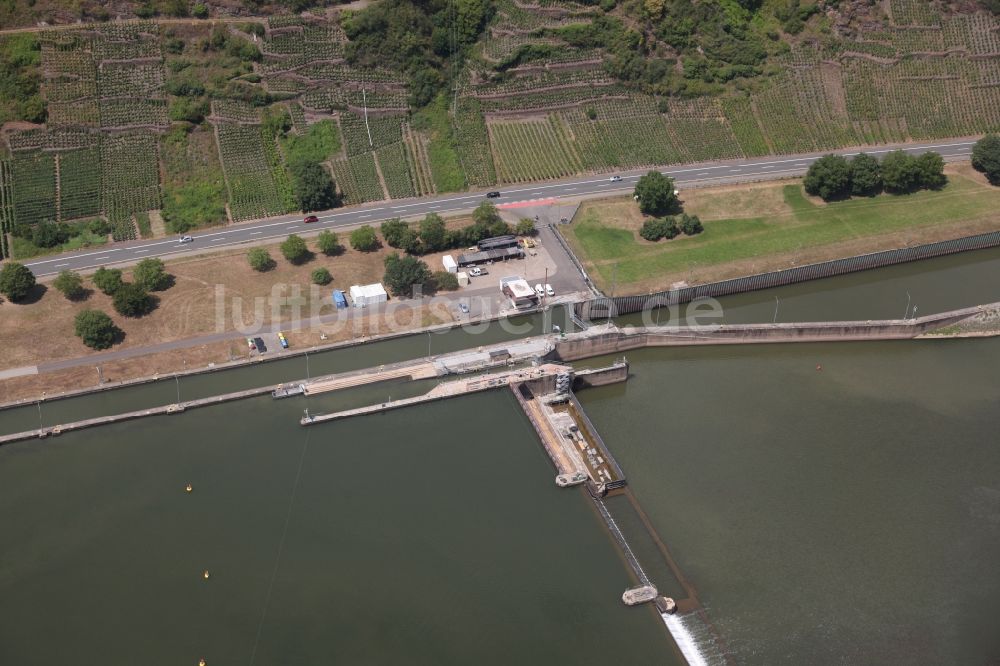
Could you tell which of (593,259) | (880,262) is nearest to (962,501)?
(880,262)

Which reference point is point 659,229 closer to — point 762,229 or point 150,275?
point 762,229

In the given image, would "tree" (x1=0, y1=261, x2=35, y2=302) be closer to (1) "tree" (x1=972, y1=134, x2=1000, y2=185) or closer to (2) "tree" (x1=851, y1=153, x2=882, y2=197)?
(2) "tree" (x1=851, y1=153, x2=882, y2=197)

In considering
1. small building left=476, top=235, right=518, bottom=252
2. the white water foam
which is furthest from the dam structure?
small building left=476, top=235, right=518, bottom=252

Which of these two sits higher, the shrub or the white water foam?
the shrub

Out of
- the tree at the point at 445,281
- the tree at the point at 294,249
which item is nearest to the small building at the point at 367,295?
the tree at the point at 445,281

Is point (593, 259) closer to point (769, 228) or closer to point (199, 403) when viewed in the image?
point (769, 228)
